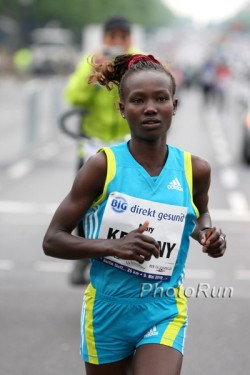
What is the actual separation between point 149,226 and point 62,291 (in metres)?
4.04

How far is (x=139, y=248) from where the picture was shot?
3732 mm

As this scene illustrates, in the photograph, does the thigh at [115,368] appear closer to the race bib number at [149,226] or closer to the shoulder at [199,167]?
the race bib number at [149,226]

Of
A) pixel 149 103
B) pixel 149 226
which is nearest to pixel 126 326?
pixel 149 226

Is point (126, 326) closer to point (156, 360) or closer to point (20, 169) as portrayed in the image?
point (156, 360)

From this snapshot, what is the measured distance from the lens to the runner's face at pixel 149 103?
3.92 m

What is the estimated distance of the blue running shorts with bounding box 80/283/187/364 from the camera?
13.0 feet

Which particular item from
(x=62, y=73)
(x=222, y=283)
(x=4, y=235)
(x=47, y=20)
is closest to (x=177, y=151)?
(x=222, y=283)

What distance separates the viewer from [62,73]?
80.7 metres

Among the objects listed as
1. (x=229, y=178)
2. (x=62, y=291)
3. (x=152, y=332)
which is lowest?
(x=229, y=178)

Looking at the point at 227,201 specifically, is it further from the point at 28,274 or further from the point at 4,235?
the point at 28,274

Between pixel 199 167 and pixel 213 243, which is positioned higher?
pixel 199 167

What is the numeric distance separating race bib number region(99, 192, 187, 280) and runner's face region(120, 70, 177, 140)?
25 cm

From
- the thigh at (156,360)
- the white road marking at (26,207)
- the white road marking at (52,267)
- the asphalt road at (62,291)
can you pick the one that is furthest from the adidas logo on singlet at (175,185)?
the white road marking at (26,207)

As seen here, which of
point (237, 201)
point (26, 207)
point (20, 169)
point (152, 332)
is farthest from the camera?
point (20, 169)
